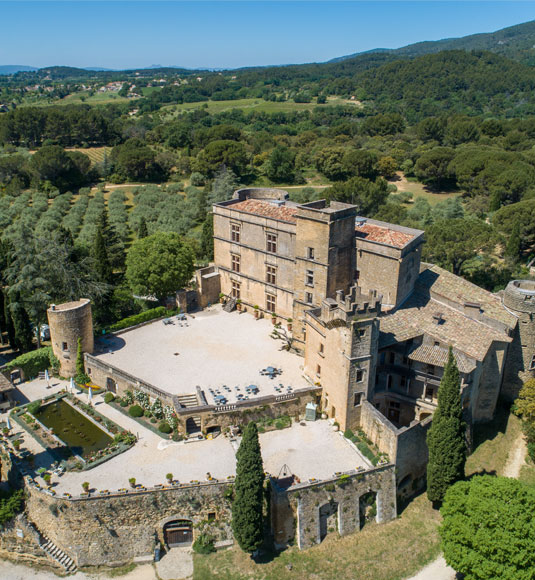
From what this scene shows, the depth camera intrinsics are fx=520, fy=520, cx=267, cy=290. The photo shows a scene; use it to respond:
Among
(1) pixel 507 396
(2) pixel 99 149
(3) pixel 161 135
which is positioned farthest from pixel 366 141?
(1) pixel 507 396

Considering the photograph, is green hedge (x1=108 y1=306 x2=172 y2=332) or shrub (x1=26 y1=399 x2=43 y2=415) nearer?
shrub (x1=26 y1=399 x2=43 y2=415)

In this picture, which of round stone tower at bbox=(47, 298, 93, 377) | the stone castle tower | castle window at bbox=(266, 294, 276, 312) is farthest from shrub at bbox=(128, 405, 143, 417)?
castle window at bbox=(266, 294, 276, 312)

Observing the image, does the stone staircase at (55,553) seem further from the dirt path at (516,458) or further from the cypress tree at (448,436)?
the dirt path at (516,458)

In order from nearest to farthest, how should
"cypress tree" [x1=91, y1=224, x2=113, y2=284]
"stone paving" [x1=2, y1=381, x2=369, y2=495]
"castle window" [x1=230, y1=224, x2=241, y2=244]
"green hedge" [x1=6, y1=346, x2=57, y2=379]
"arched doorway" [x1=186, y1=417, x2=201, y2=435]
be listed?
"stone paving" [x1=2, y1=381, x2=369, y2=495] → "arched doorway" [x1=186, y1=417, x2=201, y2=435] → "green hedge" [x1=6, y1=346, x2=57, y2=379] → "castle window" [x1=230, y1=224, x2=241, y2=244] → "cypress tree" [x1=91, y1=224, x2=113, y2=284]

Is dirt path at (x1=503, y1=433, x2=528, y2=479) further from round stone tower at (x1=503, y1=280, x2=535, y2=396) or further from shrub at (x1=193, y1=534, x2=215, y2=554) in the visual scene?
shrub at (x1=193, y1=534, x2=215, y2=554)

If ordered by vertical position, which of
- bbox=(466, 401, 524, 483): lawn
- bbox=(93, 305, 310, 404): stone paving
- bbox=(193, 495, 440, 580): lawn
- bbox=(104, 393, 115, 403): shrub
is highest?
bbox=(93, 305, 310, 404): stone paving
